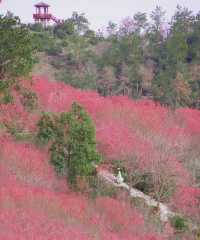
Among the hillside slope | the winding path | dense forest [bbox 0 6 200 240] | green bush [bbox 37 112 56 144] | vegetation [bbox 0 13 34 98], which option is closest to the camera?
the hillside slope

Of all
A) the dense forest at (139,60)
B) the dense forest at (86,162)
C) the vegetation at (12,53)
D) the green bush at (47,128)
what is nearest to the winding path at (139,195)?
the dense forest at (86,162)

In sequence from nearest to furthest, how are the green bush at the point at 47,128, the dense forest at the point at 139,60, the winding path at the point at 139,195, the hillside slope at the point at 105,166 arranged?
the hillside slope at the point at 105,166
the winding path at the point at 139,195
the green bush at the point at 47,128
the dense forest at the point at 139,60

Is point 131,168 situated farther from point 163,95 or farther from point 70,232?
point 163,95

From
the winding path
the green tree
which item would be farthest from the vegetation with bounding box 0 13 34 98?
the winding path

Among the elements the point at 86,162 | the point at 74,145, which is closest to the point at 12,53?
the point at 74,145

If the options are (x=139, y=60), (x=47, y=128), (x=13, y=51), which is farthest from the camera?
(x=139, y=60)

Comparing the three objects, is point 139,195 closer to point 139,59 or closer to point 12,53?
point 12,53

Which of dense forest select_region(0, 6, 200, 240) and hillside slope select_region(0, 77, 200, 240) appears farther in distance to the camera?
dense forest select_region(0, 6, 200, 240)

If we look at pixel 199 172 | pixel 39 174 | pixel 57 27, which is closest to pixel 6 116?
pixel 39 174

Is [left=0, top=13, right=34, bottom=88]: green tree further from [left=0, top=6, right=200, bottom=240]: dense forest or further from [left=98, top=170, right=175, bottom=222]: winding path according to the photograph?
[left=98, top=170, right=175, bottom=222]: winding path

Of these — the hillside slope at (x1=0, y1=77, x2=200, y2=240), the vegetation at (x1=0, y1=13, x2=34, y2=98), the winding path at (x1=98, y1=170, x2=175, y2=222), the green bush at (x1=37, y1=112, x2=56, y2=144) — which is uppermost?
the vegetation at (x1=0, y1=13, x2=34, y2=98)

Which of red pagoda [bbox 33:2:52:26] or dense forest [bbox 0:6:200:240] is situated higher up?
red pagoda [bbox 33:2:52:26]

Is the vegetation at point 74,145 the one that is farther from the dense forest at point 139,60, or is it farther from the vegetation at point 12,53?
the dense forest at point 139,60

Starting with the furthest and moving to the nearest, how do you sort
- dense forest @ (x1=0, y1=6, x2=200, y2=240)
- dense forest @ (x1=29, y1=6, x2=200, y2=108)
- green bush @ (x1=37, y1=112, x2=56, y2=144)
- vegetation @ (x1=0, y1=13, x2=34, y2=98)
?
1. dense forest @ (x1=29, y1=6, x2=200, y2=108)
2. green bush @ (x1=37, y1=112, x2=56, y2=144)
3. vegetation @ (x1=0, y1=13, x2=34, y2=98)
4. dense forest @ (x1=0, y1=6, x2=200, y2=240)
